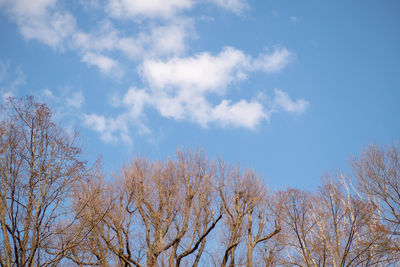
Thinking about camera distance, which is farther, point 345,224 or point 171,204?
point 345,224

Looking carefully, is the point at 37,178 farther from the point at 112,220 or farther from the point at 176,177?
the point at 176,177

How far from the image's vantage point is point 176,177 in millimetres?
16016

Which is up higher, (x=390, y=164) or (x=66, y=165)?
(x=390, y=164)

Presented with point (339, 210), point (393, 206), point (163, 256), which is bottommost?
point (163, 256)

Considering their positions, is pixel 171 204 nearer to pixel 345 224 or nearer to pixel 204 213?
pixel 204 213

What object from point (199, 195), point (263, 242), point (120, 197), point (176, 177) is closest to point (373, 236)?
point (263, 242)

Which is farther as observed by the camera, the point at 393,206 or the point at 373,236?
the point at 373,236

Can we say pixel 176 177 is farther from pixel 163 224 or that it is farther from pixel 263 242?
pixel 263 242

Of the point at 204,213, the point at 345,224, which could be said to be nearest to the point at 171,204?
the point at 204,213

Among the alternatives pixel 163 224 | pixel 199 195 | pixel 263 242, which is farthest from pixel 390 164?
pixel 163 224

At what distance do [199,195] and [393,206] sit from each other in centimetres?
808

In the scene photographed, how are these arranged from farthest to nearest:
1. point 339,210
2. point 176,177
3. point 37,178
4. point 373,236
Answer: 1. point 339,210
2. point 373,236
3. point 176,177
4. point 37,178

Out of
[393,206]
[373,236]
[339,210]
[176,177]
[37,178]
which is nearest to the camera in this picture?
[37,178]

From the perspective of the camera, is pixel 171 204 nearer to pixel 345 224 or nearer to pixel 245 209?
pixel 245 209
